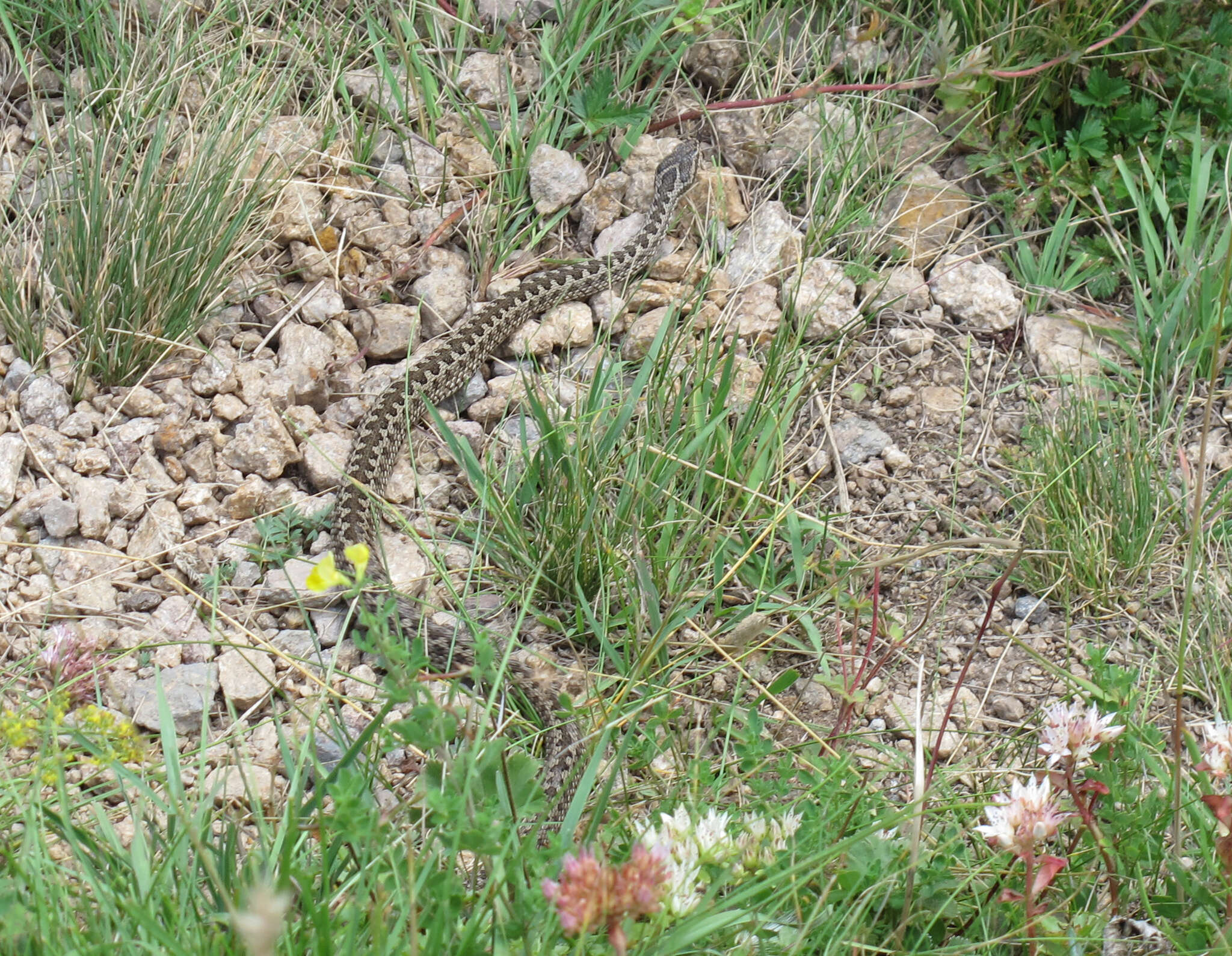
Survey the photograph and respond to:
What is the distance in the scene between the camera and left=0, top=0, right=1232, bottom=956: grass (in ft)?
8.02

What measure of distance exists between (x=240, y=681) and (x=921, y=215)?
3862 millimetres

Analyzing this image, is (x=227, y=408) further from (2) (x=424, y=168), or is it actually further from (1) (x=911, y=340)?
(1) (x=911, y=340)

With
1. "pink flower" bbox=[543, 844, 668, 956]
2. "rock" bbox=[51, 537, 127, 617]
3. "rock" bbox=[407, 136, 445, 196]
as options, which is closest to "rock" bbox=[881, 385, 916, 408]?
"rock" bbox=[407, 136, 445, 196]

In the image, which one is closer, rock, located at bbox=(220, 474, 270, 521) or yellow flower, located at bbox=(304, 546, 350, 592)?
yellow flower, located at bbox=(304, 546, 350, 592)

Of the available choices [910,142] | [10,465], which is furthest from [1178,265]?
[10,465]

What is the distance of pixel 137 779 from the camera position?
269cm

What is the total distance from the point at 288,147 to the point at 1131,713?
426cm

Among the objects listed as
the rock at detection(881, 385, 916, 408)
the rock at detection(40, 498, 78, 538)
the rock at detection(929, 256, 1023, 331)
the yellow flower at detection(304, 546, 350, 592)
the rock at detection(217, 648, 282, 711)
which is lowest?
the rock at detection(217, 648, 282, 711)

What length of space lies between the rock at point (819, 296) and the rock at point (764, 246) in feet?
0.35

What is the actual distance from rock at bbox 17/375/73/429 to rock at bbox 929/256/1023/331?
3916 millimetres

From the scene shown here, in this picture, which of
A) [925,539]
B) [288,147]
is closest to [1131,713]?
[925,539]

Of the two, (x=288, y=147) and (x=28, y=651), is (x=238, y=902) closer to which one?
(x=28, y=651)

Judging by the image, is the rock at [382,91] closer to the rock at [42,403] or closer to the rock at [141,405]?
the rock at [141,405]

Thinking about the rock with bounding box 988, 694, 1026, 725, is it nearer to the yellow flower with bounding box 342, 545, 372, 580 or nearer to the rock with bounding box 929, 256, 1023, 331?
the rock with bounding box 929, 256, 1023, 331
